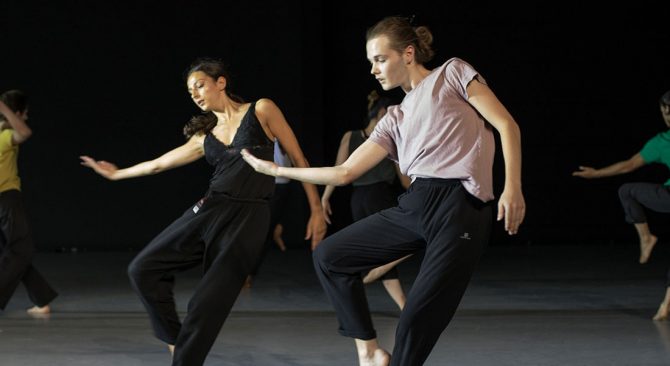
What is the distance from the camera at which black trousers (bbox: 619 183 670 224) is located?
6121mm

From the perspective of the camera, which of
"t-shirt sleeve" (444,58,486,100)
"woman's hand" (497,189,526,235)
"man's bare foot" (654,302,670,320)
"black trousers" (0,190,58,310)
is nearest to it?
"woman's hand" (497,189,526,235)

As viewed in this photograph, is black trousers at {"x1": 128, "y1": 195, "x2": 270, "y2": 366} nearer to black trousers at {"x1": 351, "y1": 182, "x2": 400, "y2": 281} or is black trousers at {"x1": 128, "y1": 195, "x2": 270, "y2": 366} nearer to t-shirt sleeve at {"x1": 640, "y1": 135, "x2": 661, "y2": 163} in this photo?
Result: black trousers at {"x1": 351, "y1": 182, "x2": 400, "y2": 281}

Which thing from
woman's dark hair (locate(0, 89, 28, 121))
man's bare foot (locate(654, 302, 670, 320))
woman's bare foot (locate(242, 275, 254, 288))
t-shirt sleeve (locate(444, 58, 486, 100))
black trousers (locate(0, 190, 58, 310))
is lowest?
woman's bare foot (locate(242, 275, 254, 288))

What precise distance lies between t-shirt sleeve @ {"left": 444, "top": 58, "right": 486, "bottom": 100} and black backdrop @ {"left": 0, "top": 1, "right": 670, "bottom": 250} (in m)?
6.89

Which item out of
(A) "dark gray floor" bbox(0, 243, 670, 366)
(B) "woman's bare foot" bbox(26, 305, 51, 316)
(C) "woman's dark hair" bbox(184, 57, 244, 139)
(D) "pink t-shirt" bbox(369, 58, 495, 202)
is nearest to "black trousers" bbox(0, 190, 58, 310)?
(B) "woman's bare foot" bbox(26, 305, 51, 316)

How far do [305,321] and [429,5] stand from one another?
17.6 feet

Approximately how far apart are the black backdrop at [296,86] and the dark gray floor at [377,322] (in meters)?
1.75

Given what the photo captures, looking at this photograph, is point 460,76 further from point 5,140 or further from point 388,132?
point 5,140

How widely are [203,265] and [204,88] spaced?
733 mm

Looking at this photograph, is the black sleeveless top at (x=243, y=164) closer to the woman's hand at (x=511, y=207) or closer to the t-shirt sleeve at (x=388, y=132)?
the t-shirt sleeve at (x=388, y=132)

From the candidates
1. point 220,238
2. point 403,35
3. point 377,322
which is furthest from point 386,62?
point 377,322

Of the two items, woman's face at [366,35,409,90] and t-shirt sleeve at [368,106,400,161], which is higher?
woman's face at [366,35,409,90]

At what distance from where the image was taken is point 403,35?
3.52m

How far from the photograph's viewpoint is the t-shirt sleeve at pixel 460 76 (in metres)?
3.37
